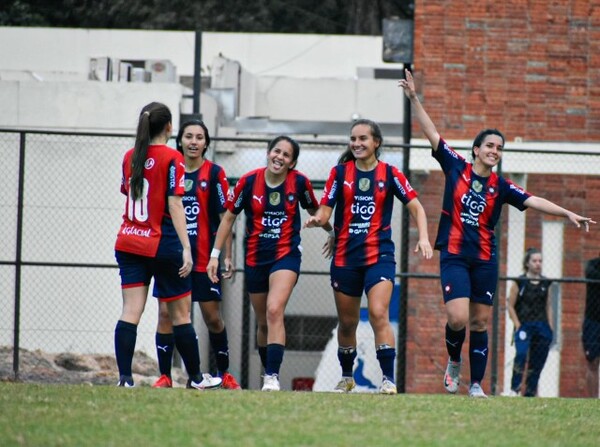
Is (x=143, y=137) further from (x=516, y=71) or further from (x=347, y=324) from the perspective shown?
(x=516, y=71)

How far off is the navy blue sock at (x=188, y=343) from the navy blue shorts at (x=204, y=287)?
0.80m

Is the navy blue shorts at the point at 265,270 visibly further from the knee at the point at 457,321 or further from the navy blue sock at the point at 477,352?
the navy blue sock at the point at 477,352

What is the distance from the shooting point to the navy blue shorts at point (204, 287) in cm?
1036

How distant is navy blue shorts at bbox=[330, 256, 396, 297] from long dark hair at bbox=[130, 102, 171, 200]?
5.92 feet

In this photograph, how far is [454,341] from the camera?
9961mm

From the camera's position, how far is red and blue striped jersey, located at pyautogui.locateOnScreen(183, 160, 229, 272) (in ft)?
33.8

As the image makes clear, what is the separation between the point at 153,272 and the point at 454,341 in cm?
253

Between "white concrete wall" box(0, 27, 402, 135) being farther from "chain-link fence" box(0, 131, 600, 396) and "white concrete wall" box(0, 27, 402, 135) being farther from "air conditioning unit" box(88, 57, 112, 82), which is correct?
"chain-link fence" box(0, 131, 600, 396)

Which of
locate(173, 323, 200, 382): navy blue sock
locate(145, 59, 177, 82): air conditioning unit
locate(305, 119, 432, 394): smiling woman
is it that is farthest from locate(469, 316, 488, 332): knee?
locate(145, 59, 177, 82): air conditioning unit

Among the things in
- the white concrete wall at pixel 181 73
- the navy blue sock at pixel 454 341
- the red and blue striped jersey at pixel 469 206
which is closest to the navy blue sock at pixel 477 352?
the navy blue sock at pixel 454 341

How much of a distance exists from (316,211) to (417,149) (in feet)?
16.2

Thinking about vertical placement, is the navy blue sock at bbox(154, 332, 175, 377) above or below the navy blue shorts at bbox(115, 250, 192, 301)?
below

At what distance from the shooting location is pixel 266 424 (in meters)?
7.09

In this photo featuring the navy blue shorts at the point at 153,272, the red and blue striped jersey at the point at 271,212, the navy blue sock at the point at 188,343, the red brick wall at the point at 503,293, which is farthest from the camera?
the red brick wall at the point at 503,293
